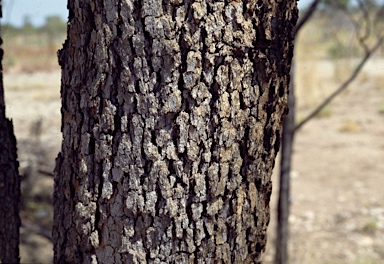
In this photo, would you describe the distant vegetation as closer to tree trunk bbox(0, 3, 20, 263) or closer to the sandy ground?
the sandy ground

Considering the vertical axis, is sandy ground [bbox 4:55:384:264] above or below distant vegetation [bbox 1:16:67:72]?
below

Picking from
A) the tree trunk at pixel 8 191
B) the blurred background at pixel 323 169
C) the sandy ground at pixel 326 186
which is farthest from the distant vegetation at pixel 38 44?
the tree trunk at pixel 8 191

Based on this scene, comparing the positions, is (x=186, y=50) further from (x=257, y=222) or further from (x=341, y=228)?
(x=341, y=228)

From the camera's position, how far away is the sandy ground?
345 cm

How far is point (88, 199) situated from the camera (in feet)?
3.24

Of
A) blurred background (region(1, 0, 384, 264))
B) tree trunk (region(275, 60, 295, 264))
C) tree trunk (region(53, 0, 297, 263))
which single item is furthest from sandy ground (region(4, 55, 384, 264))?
tree trunk (region(275, 60, 295, 264))

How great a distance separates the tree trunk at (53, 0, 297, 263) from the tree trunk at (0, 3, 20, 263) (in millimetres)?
336

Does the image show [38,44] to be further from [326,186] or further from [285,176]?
[285,176]

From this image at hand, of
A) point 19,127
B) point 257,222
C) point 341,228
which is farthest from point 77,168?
point 19,127

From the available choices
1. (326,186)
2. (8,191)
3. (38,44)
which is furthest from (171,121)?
(38,44)

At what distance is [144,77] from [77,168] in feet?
0.76

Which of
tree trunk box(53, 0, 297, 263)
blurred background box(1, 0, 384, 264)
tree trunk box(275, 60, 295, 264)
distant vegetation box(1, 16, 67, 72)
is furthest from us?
distant vegetation box(1, 16, 67, 72)

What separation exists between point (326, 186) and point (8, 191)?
386cm

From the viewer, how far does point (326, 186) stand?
4793 mm
